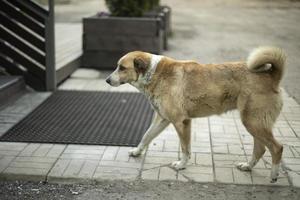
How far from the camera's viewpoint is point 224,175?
4.62 m

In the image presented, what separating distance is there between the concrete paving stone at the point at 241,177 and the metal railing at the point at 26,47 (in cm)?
387

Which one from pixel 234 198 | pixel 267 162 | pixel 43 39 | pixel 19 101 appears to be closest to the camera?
pixel 234 198

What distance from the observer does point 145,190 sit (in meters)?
4.31

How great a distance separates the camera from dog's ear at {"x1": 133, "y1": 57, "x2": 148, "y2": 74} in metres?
4.55

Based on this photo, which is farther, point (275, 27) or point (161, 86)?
point (275, 27)

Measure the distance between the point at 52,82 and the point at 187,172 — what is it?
3.64m

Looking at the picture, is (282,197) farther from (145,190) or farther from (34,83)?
(34,83)

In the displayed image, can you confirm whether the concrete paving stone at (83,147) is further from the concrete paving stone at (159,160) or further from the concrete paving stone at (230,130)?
the concrete paving stone at (230,130)

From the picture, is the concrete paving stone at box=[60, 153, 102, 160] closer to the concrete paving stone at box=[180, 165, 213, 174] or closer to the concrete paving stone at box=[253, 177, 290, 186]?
the concrete paving stone at box=[180, 165, 213, 174]

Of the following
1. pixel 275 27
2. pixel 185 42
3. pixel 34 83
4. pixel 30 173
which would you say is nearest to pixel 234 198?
pixel 30 173

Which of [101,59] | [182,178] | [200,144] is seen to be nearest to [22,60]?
[101,59]

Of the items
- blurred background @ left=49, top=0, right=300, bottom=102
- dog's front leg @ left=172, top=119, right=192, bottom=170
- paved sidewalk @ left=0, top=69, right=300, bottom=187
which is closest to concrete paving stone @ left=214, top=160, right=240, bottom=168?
paved sidewalk @ left=0, top=69, right=300, bottom=187

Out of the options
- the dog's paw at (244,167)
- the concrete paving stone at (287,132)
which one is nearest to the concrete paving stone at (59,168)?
the dog's paw at (244,167)

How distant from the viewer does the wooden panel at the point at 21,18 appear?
7445 millimetres
